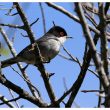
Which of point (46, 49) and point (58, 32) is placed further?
point (58, 32)

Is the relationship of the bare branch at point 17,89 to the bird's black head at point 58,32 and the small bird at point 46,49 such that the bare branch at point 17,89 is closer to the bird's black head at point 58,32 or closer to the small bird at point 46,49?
the small bird at point 46,49

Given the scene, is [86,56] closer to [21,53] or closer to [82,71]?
[82,71]

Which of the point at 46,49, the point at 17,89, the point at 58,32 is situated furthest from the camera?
the point at 58,32

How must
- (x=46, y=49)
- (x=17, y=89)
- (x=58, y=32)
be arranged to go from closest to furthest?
(x=17, y=89), (x=46, y=49), (x=58, y=32)

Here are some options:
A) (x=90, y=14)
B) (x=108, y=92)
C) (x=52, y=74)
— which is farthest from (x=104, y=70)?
(x=52, y=74)

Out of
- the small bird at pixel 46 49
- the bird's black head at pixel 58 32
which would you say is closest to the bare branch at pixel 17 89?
the small bird at pixel 46 49

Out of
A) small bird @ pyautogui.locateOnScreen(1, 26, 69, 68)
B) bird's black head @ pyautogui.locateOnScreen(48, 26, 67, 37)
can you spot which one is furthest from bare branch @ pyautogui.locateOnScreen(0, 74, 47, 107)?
bird's black head @ pyautogui.locateOnScreen(48, 26, 67, 37)

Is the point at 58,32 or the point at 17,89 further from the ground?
the point at 17,89

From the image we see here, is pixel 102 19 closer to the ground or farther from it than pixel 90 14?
farther from it

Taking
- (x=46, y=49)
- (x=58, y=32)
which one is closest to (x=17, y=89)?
(x=46, y=49)

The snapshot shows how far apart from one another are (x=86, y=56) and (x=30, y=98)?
77 centimetres

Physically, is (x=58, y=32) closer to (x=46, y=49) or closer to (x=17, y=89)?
(x=46, y=49)

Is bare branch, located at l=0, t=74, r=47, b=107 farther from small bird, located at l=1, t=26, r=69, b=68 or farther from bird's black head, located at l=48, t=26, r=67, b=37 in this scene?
bird's black head, located at l=48, t=26, r=67, b=37

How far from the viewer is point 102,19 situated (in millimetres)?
2250
